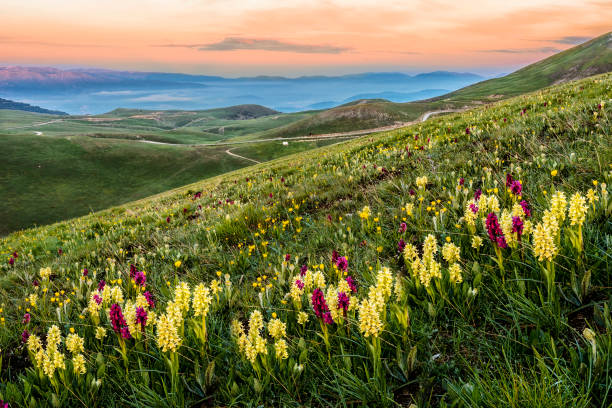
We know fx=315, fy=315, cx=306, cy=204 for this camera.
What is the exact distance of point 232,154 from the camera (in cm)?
10594

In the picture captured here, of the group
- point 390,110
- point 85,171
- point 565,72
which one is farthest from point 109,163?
point 565,72

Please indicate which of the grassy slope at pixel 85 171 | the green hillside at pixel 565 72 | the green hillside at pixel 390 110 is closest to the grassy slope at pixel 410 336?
the grassy slope at pixel 85 171

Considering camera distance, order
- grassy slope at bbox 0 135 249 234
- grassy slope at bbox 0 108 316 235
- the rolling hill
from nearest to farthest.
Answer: grassy slope at bbox 0 135 249 234 < grassy slope at bbox 0 108 316 235 < the rolling hill

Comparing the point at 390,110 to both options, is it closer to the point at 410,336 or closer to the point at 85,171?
the point at 85,171

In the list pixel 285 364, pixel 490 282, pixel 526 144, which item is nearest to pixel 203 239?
pixel 285 364

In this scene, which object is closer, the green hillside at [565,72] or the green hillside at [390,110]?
the green hillside at [390,110]

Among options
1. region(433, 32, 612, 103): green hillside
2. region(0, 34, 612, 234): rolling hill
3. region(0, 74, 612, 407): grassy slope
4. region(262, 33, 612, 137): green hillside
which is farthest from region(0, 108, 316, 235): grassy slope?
region(433, 32, 612, 103): green hillside

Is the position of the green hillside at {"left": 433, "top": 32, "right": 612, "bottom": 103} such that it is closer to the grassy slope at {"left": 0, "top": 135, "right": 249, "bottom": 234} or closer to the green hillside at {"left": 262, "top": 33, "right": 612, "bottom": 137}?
the green hillside at {"left": 262, "top": 33, "right": 612, "bottom": 137}

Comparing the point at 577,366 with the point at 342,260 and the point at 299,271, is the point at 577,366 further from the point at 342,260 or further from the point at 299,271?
the point at 299,271

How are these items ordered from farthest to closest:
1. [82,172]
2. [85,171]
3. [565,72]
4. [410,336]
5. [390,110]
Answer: [565,72] < [390,110] < [85,171] < [82,172] < [410,336]

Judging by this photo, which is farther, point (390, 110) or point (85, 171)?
point (390, 110)

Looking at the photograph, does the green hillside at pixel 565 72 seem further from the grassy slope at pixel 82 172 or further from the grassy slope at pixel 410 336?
the grassy slope at pixel 410 336

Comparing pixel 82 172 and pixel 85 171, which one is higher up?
pixel 85 171

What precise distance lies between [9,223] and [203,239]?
77.6m
